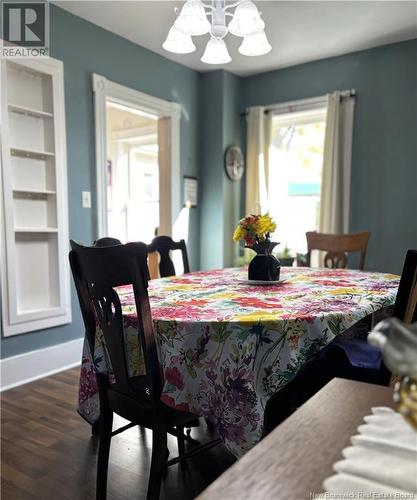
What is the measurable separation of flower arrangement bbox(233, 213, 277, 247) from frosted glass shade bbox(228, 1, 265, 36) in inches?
37.2

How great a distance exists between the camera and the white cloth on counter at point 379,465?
0.46 metres

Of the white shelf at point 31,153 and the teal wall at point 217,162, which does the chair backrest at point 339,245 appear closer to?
the teal wall at point 217,162

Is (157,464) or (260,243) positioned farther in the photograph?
(260,243)

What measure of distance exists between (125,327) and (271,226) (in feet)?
2.97

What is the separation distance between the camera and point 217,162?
4273mm

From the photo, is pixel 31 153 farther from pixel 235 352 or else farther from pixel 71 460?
pixel 235 352

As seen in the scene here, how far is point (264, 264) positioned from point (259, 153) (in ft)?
8.37

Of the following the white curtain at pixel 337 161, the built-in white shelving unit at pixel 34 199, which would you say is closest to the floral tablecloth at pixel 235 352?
the built-in white shelving unit at pixel 34 199

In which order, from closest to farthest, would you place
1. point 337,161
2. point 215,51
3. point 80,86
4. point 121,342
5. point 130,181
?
1. point 121,342
2. point 215,51
3. point 80,86
4. point 337,161
5. point 130,181

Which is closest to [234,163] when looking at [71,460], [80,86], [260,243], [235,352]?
[80,86]

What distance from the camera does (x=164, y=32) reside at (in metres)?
3.34

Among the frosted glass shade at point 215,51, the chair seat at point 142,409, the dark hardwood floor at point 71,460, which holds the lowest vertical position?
the dark hardwood floor at point 71,460

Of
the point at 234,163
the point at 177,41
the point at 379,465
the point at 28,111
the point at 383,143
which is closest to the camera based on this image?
the point at 379,465

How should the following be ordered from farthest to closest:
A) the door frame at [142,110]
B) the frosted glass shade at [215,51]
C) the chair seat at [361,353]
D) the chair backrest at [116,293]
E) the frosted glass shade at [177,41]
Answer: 1. the door frame at [142,110]
2. the frosted glass shade at [215,51]
3. the frosted glass shade at [177,41]
4. the chair seat at [361,353]
5. the chair backrest at [116,293]
